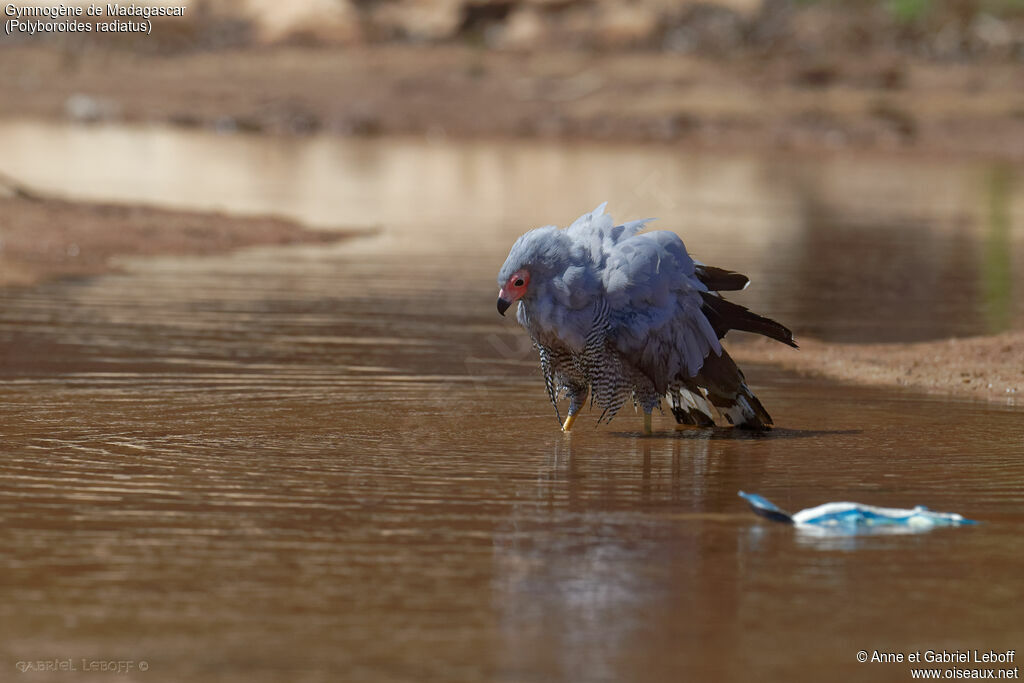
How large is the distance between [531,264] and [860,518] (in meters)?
1.88

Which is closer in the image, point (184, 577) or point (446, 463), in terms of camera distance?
point (184, 577)

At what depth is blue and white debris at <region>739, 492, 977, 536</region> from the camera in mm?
6160

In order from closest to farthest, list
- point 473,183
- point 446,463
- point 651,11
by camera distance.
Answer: point 446,463
point 473,183
point 651,11

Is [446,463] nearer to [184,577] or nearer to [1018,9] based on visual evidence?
[184,577]

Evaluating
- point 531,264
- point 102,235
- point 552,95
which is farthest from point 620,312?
point 552,95

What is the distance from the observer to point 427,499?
643cm

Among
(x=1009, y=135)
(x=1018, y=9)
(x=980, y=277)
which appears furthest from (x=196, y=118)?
(x=980, y=277)

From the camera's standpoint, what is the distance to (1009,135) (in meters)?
36.3

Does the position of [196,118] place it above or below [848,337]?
above

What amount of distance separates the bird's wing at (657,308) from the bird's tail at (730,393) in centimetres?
13

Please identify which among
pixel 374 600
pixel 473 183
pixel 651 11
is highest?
pixel 651 11

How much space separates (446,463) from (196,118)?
32602 millimetres

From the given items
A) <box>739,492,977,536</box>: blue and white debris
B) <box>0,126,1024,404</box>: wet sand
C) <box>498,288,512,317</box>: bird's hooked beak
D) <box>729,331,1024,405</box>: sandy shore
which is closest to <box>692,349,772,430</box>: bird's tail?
<box>498,288,512,317</box>: bird's hooked beak

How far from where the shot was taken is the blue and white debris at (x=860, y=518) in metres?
6.16
